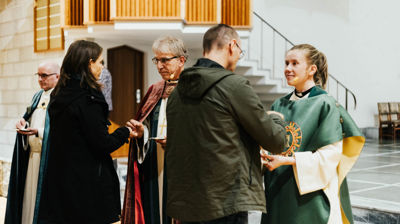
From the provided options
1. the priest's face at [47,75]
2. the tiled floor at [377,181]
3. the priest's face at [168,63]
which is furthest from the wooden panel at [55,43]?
the priest's face at [168,63]

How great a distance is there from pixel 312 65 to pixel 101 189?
123 centimetres

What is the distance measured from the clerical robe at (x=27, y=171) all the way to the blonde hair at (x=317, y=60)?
1775mm

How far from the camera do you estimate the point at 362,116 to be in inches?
459

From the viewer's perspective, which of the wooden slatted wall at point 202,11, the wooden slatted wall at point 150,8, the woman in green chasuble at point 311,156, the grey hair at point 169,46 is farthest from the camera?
the wooden slatted wall at point 202,11

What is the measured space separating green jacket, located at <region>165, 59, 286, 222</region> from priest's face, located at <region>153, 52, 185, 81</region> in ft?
3.06

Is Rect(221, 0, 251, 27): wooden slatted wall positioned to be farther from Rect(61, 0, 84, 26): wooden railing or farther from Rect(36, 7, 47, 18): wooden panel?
Rect(36, 7, 47, 18): wooden panel

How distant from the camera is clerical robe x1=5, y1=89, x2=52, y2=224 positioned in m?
2.92

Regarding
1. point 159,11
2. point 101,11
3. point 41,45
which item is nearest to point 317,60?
point 159,11

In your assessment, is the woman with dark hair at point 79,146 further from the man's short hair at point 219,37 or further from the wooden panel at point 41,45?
the wooden panel at point 41,45

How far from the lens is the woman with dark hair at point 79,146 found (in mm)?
2109

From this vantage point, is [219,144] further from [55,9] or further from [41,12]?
[41,12]

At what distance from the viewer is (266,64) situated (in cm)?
1027

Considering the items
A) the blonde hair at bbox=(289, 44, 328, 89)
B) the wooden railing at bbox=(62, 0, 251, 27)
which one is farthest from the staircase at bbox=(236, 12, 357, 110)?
the blonde hair at bbox=(289, 44, 328, 89)

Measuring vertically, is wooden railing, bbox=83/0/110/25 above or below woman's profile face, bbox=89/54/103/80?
above
